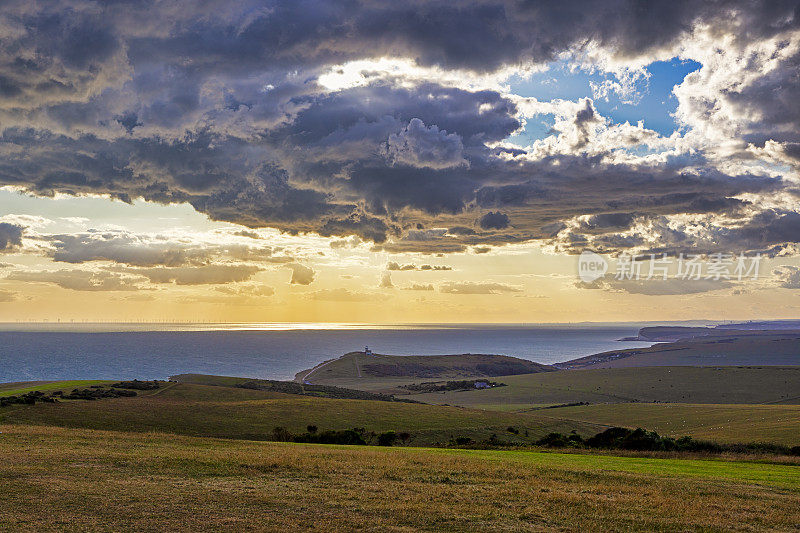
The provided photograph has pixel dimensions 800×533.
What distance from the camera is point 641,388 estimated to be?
16488 cm

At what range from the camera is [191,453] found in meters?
30.7

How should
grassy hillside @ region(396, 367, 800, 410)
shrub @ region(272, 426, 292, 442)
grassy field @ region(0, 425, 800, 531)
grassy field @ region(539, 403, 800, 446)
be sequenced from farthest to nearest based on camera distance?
grassy hillside @ region(396, 367, 800, 410), grassy field @ region(539, 403, 800, 446), shrub @ region(272, 426, 292, 442), grassy field @ region(0, 425, 800, 531)

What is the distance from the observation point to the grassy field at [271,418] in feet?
187

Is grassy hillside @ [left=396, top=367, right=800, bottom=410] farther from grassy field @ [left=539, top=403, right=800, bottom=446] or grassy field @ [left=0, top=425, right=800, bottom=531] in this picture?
grassy field @ [left=0, top=425, right=800, bottom=531]

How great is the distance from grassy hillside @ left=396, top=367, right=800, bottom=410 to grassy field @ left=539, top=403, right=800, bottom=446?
68.6 ft

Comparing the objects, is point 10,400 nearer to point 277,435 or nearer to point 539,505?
point 277,435

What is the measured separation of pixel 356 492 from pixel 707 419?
89975 mm

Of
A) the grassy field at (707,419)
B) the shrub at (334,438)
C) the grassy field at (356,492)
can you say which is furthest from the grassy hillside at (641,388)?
the grassy field at (356,492)

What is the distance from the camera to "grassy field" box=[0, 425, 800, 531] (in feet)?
61.0

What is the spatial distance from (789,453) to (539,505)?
34296mm

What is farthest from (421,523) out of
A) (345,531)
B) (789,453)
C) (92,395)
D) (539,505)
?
(92,395)

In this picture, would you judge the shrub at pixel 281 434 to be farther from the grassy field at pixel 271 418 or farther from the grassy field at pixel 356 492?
the grassy field at pixel 356 492

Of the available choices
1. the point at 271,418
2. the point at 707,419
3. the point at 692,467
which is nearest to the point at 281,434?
the point at 271,418

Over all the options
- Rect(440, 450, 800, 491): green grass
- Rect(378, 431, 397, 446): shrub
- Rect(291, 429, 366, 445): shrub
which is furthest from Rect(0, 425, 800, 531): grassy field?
Rect(378, 431, 397, 446): shrub
